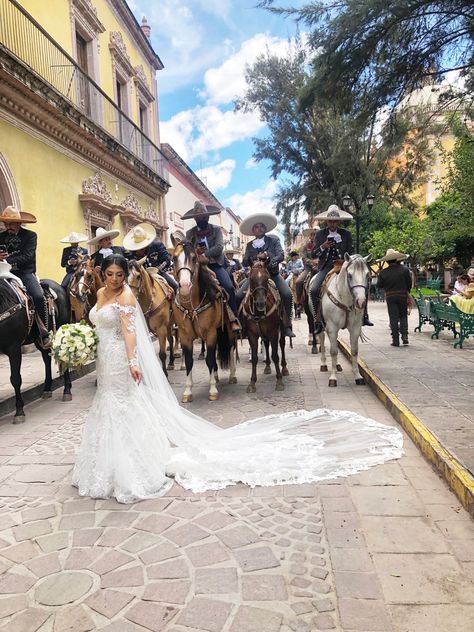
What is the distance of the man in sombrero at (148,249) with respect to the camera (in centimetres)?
781

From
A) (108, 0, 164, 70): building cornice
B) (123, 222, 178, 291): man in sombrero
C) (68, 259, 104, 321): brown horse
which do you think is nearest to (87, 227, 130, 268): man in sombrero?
(123, 222, 178, 291): man in sombrero

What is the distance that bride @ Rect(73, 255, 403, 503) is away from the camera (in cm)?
371

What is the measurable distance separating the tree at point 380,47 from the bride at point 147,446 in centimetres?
471

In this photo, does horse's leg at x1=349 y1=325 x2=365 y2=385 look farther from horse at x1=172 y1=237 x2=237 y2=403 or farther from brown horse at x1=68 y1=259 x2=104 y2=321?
brown horse at x1=68 y1=259 x2=104 y2=321

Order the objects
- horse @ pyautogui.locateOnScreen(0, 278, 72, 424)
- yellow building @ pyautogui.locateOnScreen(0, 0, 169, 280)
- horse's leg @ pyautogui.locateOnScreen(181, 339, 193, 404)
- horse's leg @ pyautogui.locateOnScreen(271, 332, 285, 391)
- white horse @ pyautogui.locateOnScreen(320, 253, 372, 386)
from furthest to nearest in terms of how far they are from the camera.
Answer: yellow building @ pyautogui.locateOnScreen(0, 0, 169, 280)
horse's leg @ pyautogui.locateOnScreen(271, 332, 285, 391)
white horse @ pyautogui.locateOnScreen(320, 253, 372, 386)
horse's leg @ pyautogui.locateOnScreen(181, 339, 193, 404)
horse @ pyautogui.locateOnScreen(0, 278, 72, 424)

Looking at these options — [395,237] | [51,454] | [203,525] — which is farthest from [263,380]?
[395,237]

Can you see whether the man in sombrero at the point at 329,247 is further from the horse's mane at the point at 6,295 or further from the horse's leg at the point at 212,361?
the horse's mane at the point at 6,295

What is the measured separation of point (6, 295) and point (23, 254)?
0.79m

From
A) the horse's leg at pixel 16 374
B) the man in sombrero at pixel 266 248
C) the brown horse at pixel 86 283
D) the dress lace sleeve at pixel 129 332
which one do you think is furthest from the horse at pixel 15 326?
the man in sombrero at pixel 266 248

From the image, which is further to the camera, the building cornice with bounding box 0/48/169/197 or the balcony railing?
the balcony railing

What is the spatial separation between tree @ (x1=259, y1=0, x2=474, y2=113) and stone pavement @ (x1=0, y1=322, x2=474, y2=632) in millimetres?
5307

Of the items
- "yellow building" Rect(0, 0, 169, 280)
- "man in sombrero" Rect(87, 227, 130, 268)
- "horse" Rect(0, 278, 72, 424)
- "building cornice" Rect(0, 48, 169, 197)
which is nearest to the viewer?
"horse" Rect(0, 278, 72, 424)

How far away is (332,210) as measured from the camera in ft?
26.9

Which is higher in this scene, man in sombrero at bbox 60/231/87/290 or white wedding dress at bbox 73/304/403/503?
man in sombrero at bbox 60/231/87/290
